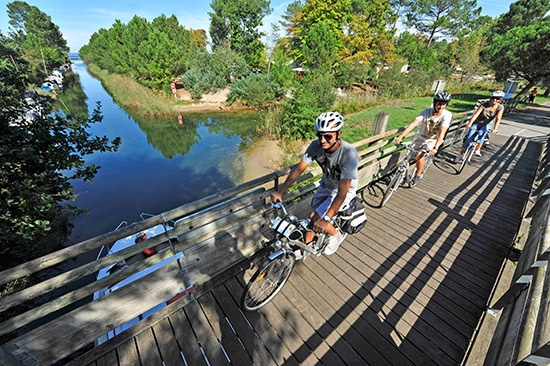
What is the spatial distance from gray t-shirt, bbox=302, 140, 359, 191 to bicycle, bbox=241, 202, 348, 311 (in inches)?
22.5

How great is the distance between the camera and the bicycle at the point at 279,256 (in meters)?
2.92

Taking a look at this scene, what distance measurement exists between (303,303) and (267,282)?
593 millimetres

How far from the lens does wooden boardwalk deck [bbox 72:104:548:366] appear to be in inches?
105

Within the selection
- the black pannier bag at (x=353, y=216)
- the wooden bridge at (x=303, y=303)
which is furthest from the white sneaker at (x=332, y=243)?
the wooden bridge at (x=303, y=303)

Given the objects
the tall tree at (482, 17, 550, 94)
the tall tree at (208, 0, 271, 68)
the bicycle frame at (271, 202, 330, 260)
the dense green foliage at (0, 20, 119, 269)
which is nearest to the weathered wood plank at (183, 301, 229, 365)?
the bicycle frame at (271, 202, 330, 260)

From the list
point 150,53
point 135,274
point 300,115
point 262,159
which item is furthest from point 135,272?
point 150,53

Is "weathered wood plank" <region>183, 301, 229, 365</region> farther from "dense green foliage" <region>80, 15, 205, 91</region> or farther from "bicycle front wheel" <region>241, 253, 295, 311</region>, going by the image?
"dense green foliage" <region>80, 15, 205, 91</region>

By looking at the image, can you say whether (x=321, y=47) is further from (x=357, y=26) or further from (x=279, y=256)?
(x=279, y=256)

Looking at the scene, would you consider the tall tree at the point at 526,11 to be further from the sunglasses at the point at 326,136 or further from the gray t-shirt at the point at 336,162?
the sunglasses at the point at 326,136

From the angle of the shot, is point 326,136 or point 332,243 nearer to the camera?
point 326,136

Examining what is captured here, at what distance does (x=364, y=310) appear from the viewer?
3176mm

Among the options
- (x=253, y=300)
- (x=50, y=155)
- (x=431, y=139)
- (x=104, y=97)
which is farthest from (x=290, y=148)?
(x=104, y=97)

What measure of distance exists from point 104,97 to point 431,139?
42.2 meters

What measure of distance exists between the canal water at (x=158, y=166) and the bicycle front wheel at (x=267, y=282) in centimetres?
937
